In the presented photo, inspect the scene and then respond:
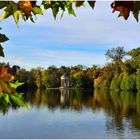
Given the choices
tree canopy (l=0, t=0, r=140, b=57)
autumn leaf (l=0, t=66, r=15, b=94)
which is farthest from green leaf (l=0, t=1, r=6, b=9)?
autumn leaf (l=0, t=66, r=15, b=94)

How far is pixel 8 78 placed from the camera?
57 centimetres

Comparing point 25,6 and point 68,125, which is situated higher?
point 25,6

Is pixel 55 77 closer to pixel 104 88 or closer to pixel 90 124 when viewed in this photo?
pixel 104 88

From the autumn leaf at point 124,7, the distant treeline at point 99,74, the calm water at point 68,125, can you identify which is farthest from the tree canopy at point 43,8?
the distant treeline at point 99,74

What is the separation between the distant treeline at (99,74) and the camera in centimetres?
3934

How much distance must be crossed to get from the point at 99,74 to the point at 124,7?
43.8 m

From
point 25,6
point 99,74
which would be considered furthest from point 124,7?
point 99,74

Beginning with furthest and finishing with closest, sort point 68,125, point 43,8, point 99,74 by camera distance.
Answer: point 99,74
point 68,125
point 43,8

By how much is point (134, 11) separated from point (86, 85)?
4819cm

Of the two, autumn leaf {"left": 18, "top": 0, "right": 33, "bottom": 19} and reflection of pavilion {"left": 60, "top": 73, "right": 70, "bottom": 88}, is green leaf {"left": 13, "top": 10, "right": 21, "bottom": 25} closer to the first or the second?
autumn leaf {"left": 18, "top": 0, "right": 33, "bottom": 19}

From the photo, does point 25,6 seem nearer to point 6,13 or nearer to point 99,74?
point 6,13

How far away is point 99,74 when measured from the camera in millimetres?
44219

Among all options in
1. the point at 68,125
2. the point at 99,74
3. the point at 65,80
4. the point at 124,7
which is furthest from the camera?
the point at 65,80

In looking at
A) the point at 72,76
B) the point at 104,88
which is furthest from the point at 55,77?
the point at 104,88
